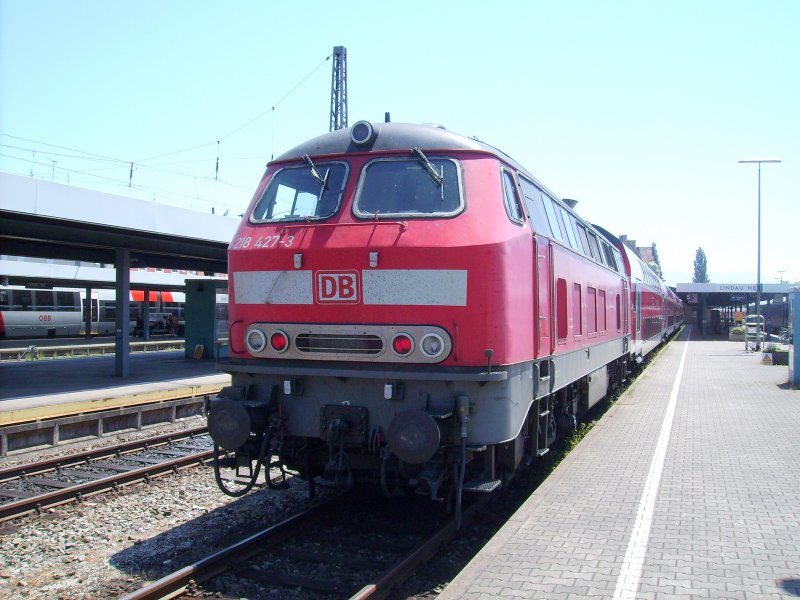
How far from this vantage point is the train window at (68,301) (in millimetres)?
43750

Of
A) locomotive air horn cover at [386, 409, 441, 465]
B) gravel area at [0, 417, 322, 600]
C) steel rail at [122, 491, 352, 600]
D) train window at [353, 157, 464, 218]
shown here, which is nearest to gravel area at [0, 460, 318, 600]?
gravel area at [0, 417, 322, 600]

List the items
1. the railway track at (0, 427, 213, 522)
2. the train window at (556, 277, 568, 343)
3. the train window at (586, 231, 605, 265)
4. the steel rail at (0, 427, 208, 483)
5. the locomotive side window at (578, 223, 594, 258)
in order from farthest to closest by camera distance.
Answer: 1. the train window at (586, 231, 605, 265)
2. the locomotive side window at (578, 223, 594, 258)
3. the steel rail at (0, 427, 208, 483)
4. the railway track at (0, 427, 213, 522)
5. the train window at (556, 277, 568, 343)

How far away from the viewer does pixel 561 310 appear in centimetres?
827

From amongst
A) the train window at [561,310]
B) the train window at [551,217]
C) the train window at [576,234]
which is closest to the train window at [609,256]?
the train window at [576,234]

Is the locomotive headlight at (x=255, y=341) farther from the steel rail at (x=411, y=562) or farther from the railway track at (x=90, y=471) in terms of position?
the railway track at (x=90, y=471)

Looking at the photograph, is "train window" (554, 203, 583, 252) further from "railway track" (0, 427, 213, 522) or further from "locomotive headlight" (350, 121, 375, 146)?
"railway track" (0, 427, 213, 522)

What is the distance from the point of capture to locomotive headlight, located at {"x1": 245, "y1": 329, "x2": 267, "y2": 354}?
6.52 meters

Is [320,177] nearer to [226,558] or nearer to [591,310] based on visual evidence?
[226,558]

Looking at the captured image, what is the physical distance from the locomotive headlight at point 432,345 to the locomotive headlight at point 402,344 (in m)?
0.10

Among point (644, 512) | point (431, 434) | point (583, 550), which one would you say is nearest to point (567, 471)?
point (644, 512)

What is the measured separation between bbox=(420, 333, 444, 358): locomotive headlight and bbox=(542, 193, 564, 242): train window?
9.86ft

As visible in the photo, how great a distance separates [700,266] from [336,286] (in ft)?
438

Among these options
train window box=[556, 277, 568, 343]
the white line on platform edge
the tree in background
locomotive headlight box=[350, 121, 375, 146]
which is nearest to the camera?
the white line on platform edge

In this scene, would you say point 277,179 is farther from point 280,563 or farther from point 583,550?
point 583,550
